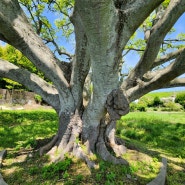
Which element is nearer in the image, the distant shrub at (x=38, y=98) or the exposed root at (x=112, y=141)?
the exposed root at (x=112, y=141)

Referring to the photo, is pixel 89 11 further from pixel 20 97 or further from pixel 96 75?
pixel 20 97

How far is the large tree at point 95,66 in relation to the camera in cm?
292

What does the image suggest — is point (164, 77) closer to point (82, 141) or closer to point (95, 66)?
point (95, 66)

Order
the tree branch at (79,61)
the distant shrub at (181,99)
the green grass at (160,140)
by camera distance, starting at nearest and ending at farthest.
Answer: the tree branch at (79,61) → the green grass at (160,140) → the distant shrub at (181,99)

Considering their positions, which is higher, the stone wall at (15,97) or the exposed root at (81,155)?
the stone wall at (15,97)

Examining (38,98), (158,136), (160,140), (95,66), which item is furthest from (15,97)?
(95,66)

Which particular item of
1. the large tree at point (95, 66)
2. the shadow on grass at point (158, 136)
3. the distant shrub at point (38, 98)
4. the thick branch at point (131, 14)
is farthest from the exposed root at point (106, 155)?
the distant shrub at point (38, 98)

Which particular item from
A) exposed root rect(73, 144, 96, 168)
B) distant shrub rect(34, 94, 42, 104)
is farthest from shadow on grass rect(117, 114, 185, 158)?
distant shrub rect(34, 94, 42, 104)

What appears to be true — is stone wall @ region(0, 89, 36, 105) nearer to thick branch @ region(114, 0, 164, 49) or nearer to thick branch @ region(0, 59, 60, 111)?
thick branch @ region(0, 59, 60, 111)

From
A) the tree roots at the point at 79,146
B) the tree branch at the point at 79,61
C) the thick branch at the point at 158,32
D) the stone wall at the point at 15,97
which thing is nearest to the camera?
the thick branch at the point at 158,32

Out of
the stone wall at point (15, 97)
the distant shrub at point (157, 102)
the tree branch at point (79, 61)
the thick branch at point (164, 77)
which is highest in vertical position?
the distant shrub at point (157, 102)

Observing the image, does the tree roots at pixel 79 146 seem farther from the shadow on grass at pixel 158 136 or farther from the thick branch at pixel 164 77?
the shadow on grass at pixel 158 136

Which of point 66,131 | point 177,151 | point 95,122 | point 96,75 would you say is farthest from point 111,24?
point 177,151

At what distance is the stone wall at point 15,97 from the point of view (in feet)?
71.2
